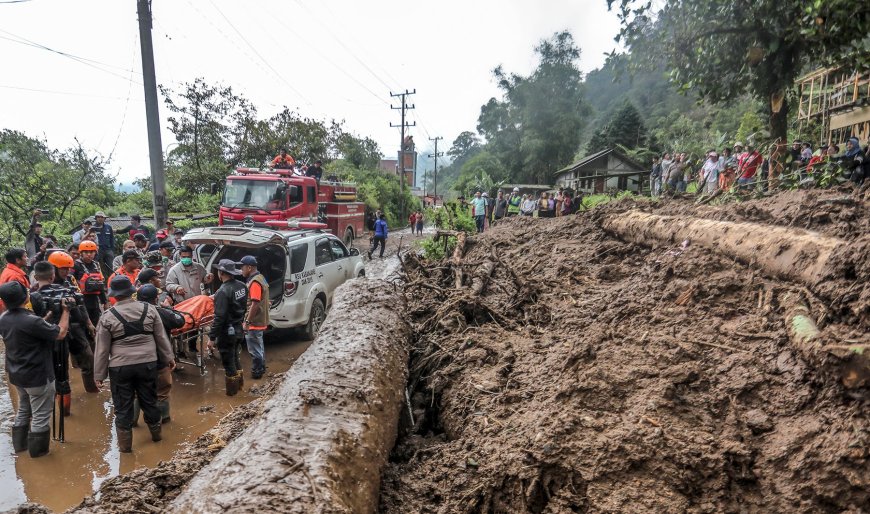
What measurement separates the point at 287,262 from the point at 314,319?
3.95ft

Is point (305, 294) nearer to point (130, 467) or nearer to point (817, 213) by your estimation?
point (130, 467)

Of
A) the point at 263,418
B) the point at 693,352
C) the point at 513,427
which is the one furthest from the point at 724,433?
the point at 263,418

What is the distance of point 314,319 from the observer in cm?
757

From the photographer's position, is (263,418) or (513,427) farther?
(513,427)

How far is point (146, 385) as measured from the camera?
4473 millimetres

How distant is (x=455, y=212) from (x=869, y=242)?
503 inches

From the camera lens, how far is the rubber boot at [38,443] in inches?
168

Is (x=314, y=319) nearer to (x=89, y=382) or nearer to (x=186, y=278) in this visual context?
(x=186, y=278)

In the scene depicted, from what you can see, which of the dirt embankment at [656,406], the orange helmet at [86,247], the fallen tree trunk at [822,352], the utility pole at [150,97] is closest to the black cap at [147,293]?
the orange helmet at [86,247]

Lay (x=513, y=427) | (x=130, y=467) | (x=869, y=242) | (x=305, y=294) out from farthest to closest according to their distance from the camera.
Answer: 1. (x=305, y=294)
2. (x=130, y=467)
3. (x=869, y=242)
4. (x=513, y=427)

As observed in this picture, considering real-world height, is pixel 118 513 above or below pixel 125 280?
below

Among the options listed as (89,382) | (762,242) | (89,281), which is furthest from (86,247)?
(762,242)

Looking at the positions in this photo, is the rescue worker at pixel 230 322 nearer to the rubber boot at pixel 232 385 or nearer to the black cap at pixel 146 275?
the rubber boot at pixel 232 385

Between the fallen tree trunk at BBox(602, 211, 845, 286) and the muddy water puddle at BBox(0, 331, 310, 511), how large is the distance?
18.0 ft
